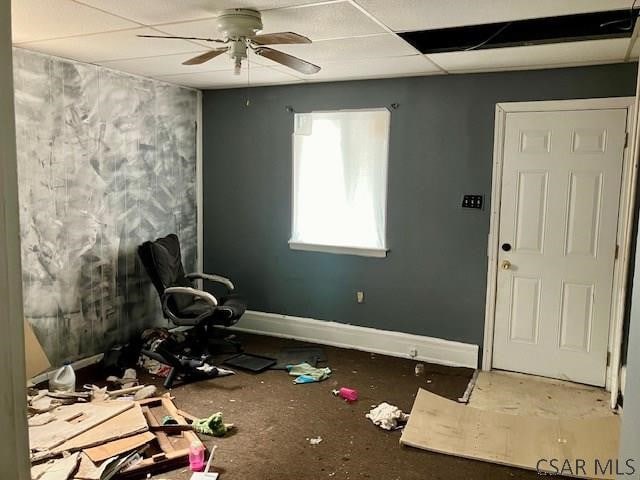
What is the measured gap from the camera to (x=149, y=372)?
156 inches

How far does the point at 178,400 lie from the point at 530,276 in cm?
274

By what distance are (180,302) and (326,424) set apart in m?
1.75

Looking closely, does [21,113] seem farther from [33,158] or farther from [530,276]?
[530,276]

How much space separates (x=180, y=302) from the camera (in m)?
4.29

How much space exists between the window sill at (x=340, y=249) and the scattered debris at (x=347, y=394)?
4.10ft

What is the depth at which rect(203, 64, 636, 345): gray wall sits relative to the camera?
398 centimetres

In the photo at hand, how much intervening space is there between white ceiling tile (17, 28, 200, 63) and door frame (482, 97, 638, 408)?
92.1 inches

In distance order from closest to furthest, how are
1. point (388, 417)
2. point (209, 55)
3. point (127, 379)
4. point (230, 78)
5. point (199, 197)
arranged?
point (209, 55)
point (388, 417)
point (127, 379)
point (230, 78)
point (199, 197)

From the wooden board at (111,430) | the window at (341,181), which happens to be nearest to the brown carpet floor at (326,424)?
the wooden board at (111,430)

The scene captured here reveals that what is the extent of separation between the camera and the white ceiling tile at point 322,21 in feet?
8.32

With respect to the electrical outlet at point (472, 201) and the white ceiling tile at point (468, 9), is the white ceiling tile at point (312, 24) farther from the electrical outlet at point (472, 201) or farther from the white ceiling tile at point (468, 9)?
the electrical outlet at point (472, 201)

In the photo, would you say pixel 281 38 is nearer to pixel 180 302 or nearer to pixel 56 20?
pixel 56 20

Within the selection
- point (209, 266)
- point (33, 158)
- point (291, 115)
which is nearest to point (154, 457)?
point (33, 158)

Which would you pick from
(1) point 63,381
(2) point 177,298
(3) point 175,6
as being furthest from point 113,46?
(1) point 63,381
